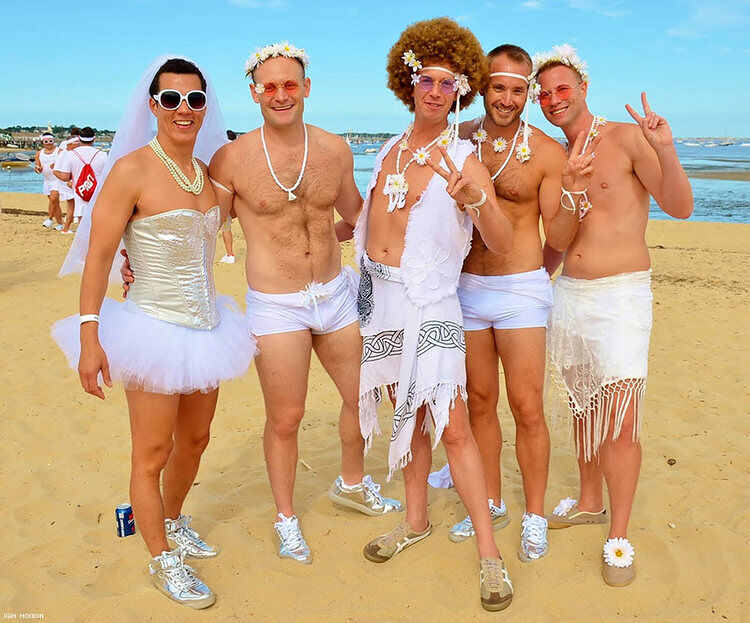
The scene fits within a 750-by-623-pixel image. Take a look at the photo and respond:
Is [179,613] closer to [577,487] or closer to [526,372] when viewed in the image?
[526,372]

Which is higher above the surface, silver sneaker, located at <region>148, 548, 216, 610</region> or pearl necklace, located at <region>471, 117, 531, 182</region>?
pearl necklace, located at <region>471, 117, 531, 182</region>

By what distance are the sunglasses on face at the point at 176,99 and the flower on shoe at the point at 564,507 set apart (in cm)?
291

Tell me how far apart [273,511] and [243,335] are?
1.28m

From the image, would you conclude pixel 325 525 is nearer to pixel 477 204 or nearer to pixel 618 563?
pixel 618 563

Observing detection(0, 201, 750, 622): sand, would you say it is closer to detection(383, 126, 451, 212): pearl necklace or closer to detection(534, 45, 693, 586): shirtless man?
detection(534, 45, 693, 586): shirtless man

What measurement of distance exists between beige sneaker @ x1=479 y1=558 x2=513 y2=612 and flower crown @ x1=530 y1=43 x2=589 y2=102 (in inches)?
91.5

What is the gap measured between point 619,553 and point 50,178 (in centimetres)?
1466

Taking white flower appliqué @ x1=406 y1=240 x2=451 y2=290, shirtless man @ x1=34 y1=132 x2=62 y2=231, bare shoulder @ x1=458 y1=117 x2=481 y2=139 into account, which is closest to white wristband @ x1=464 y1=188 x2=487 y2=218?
white flower appliqué @ x1=406 y1=240 x2=451 y2=290

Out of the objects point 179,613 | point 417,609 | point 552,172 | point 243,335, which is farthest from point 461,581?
point 552,172

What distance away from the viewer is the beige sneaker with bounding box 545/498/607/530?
387cm

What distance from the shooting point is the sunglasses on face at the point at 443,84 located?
330 cm

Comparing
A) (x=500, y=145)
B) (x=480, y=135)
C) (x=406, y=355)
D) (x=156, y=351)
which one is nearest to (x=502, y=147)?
(x=500, y=145)

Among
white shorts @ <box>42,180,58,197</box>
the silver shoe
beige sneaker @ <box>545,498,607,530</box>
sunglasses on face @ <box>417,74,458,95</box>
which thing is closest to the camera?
sunglasses on face @ <box>417,74,458,95</box>

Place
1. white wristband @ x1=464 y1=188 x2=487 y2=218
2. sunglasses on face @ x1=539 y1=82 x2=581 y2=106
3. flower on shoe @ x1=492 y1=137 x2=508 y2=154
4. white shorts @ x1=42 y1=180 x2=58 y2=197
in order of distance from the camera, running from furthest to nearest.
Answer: white shorts @ x1=42 y1=180 x2=58 y2=197 → flower on shoe @ x1=492 y1=137 x2=508 y2=154 → sunglasses on face @ x1=539 y1=82 x2=581 y2=106 → white wristband @ x1=464 y1=188 x2=487 y2=218
